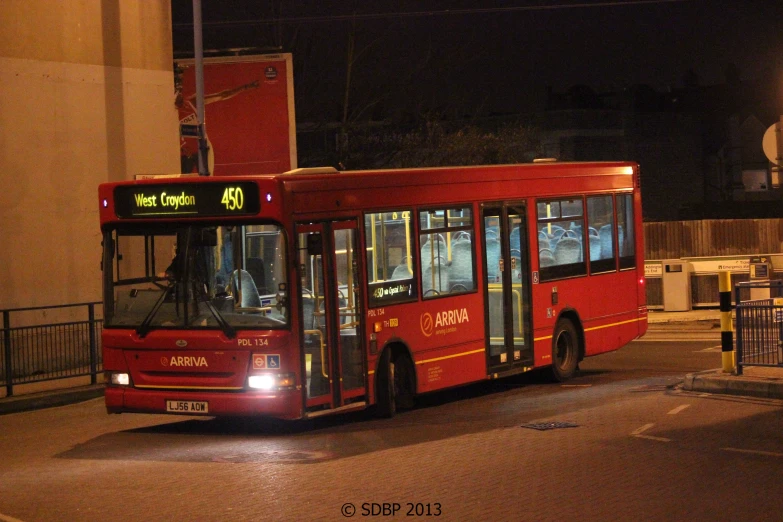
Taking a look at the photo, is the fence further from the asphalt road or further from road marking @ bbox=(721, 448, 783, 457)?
road marking @ bbox=(721, 448, 783, 457)

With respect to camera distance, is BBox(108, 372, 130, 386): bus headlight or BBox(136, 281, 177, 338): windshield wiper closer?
BBox(136, 281, 177, 338): windshield wiper

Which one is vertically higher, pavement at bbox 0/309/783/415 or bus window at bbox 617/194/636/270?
bus window at bbox 617/194/636/270

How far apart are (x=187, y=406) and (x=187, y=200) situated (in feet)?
7.00

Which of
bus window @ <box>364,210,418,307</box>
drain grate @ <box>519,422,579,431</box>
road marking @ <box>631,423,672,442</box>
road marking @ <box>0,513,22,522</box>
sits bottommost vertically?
road marking @ <box>631,423,672,442</box>

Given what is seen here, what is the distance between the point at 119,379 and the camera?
11.8 m

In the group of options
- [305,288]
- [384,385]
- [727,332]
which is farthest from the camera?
[727,332]

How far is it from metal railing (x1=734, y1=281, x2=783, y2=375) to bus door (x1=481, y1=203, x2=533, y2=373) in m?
2.80

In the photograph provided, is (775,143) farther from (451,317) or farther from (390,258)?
(390,258)

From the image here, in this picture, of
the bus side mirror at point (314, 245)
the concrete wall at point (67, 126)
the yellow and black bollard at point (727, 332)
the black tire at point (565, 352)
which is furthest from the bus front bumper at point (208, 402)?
the concrete wall at point (67, 126)

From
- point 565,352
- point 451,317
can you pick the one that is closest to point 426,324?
point 451,317

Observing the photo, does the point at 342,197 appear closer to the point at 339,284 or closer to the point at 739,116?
the point at 339,284

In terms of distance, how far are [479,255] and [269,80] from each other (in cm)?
1462

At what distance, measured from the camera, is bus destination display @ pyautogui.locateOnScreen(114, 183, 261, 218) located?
11.2m

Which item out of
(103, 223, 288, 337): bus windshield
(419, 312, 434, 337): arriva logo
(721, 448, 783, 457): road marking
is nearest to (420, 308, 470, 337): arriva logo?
(419, 312, 434, 337): arriva logo
